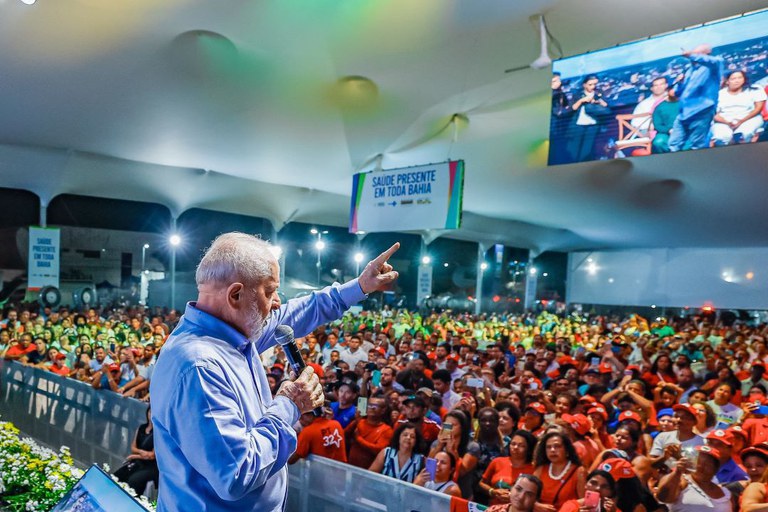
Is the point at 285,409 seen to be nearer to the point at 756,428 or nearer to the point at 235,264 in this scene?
the point at 235,264

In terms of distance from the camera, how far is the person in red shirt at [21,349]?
346 inches

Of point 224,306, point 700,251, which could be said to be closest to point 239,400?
point 224,306

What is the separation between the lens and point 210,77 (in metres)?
9.01

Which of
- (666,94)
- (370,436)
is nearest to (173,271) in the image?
(370,436)

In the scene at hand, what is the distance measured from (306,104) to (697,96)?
6.89m

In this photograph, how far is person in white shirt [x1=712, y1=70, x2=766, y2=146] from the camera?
4324 mm

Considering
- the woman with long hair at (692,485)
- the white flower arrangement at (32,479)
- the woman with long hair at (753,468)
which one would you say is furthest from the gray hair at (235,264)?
the woman with long hair at (753,468)

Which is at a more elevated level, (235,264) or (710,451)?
(235,264)

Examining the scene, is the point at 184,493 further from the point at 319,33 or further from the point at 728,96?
the point at 319,33

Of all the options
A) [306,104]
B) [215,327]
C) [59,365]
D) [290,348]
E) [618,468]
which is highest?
[306,104]

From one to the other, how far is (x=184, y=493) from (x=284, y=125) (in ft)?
33.2

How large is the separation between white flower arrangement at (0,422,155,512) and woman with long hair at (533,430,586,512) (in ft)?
8.49

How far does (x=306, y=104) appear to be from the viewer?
33.2ft

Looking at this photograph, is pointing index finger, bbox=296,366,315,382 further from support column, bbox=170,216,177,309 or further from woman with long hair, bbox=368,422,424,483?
support column, bbox=170,216,177,309
